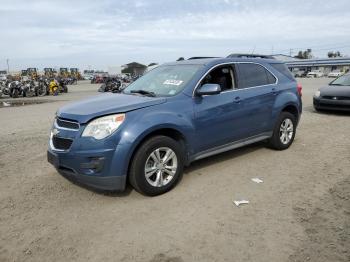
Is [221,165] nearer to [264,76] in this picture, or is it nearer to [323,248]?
[264,76]

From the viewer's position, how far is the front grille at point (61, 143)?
4.36 metres

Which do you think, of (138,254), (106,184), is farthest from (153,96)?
(138,254)

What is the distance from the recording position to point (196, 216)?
3.98 metres

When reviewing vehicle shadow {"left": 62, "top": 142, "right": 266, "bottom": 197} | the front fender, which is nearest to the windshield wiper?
the front fender

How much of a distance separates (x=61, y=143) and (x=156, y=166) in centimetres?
126

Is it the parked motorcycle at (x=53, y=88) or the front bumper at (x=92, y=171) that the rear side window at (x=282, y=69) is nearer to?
the front bumper at (x=92, y=171)

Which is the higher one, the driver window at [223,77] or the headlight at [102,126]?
the driver window at [223,77]

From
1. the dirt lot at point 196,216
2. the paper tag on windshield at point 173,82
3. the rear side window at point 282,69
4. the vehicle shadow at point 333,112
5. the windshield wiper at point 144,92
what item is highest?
the rear side window at point 282,69

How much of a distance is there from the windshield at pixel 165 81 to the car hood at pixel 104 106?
0.36 m

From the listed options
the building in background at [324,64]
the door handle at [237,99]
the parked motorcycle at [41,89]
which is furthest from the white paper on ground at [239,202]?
the building in background at [324,64]

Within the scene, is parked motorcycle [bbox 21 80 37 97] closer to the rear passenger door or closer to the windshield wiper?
the windshield wiper

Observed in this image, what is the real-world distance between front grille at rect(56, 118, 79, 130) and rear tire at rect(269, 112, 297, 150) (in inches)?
147

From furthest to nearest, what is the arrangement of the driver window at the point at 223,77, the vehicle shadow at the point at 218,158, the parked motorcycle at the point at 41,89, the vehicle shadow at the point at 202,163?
the parked motorcycle at the point at 41,89, the vehicle shadow at the point at 218,158, the driver window at the point at 223,77, the vehicle shadow at the point at 202,163

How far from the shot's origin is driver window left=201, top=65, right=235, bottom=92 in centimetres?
543
